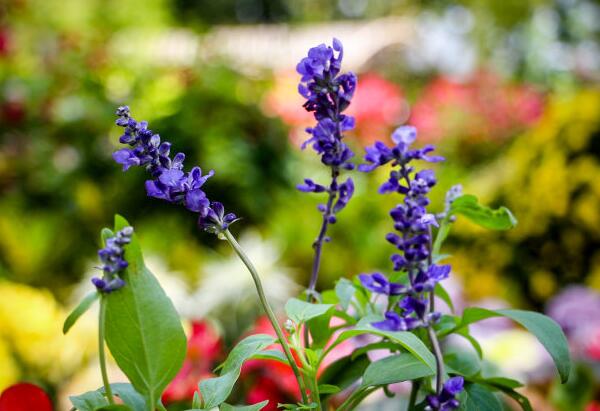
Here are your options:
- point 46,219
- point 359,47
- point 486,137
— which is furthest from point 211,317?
point 359,47

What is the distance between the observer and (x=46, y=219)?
1976mm

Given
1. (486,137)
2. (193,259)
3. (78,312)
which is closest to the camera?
(78,312)

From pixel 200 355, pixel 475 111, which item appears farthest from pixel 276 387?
pixel 475 111

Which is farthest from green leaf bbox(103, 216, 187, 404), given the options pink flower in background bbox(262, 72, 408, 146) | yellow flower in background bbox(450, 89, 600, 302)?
pink flower in background bbox(262, 72, 408, 146)

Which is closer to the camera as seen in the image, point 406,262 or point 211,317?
point 406,262

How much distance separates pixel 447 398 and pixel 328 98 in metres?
0.19

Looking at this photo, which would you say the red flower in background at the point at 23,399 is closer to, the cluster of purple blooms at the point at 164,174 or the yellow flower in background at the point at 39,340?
the cluster of purple blooms at the point at 164,174

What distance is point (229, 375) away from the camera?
1.28 feet

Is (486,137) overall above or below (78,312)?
below

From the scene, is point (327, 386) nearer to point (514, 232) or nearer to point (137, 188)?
point (137, 188)

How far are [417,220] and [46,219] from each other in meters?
→ 1.79

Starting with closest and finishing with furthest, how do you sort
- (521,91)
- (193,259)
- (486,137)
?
(193,259) → (486,137) → (521,91)

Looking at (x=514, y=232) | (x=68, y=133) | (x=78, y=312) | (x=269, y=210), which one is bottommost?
(x=514, y=232)

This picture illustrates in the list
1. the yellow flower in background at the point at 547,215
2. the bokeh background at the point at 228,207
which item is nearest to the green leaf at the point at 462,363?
the bokeh background at the point at 228,207
